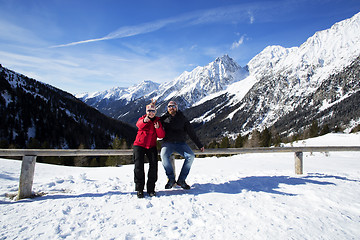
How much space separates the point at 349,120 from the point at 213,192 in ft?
Result: 553

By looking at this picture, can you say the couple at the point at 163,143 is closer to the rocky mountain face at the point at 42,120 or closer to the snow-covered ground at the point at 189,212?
the snow-covered ground at the point at 189,212

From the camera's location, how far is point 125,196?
4.66m

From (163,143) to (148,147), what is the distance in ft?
1.77

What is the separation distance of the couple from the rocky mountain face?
278 ft

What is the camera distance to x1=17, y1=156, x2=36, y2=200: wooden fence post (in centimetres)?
441

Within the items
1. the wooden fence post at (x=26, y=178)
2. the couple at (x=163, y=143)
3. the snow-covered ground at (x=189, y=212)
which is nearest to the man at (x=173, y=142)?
the couple at (x=163, y=143)

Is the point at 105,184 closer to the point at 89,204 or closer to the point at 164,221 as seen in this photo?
the point at 89,204

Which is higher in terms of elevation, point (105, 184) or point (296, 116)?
point (296, 116)

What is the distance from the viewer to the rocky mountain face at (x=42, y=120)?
8412 centimetres

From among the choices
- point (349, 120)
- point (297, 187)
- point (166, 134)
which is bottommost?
point (297, 187)

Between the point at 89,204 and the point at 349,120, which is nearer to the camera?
the point at 89,204

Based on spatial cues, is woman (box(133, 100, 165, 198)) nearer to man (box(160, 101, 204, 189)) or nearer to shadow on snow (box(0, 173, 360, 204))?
man (box(160, 101, 204, 189))

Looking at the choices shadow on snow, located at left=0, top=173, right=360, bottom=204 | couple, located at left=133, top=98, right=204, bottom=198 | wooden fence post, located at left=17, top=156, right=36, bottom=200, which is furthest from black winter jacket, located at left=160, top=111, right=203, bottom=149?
wooden fence post, located at left=17, top=156, right=36, bottom=200

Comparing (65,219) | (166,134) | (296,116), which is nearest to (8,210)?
(65,219)
